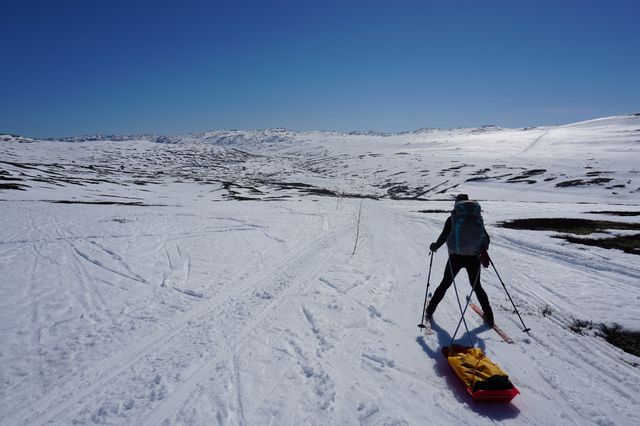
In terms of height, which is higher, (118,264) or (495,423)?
(495,423)

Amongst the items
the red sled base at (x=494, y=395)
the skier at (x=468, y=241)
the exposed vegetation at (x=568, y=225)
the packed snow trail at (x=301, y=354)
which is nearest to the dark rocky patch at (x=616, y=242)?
the exposed vegetation at (x=568, y=225)

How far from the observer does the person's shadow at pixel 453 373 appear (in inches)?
200

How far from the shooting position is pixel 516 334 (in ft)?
Result: 24.4

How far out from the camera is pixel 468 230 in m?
7.32

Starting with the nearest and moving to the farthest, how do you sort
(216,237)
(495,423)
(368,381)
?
1. (495,423)
2. (368,381)
3. (216,237)

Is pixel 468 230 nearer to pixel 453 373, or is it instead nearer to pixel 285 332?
pixel 453 373

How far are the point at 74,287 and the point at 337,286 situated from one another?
845 centimetres

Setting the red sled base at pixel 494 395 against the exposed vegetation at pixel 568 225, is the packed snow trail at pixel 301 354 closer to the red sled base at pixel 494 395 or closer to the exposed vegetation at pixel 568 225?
the red sled base at pixel 494 395

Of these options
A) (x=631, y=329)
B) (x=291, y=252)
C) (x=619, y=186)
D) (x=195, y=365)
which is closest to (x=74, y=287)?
(x=195, y=365)

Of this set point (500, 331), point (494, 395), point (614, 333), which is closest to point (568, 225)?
point (614, 333)

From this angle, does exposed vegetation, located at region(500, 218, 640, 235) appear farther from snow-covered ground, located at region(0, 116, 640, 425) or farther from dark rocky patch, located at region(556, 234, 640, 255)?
snow-covered ground, located at region(0, 116, 640, 425)

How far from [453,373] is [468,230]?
9.79ft

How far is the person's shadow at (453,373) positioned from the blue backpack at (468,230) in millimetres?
1898

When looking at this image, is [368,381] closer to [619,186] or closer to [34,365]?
[34,365]
